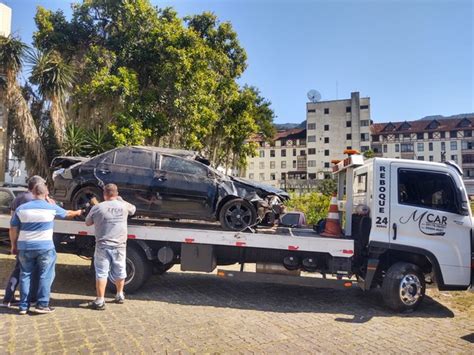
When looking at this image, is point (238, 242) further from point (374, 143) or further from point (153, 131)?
point (374, 143)

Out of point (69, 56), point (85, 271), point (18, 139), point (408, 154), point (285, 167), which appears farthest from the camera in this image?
point (285, 167)

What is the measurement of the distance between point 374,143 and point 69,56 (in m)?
67.7

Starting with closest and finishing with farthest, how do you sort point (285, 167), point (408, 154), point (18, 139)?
point (18, 139), point (408, 154), point (285, 167)

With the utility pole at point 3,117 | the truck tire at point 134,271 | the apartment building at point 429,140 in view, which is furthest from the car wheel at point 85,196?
the apartment building at point 429,140

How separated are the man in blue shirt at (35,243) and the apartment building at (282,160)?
7298 centimetres

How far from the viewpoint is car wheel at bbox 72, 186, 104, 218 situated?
7.07 m

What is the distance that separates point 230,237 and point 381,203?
7.68 feet

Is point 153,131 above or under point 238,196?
above

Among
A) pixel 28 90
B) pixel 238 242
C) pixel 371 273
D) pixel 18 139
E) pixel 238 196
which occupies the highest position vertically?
pixel 28 90

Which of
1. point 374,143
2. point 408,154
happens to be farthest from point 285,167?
point 408,154

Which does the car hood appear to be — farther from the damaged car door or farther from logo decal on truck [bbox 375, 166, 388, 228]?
logo decal on truck [bbox 375, 166, 388, 228]

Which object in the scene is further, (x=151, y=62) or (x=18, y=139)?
(x=151, y=62)

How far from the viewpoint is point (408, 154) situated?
252 ft

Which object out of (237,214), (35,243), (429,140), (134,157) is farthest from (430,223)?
(429,140)
